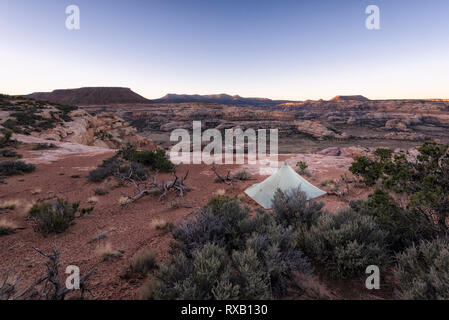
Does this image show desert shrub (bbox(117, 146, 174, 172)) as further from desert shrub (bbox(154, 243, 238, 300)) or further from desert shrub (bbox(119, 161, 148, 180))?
desert shrub (bbox(154, 243, 238, 300))

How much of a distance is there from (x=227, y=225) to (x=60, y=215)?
4.08 m

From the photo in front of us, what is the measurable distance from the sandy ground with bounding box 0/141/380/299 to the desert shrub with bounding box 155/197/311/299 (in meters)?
0.71

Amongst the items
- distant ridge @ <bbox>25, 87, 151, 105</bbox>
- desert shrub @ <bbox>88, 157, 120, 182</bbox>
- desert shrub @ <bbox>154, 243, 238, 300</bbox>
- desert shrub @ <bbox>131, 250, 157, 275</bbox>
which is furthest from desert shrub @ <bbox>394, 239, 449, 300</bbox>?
distant ridge @ <bbox>25, 87, 151, 105</bbox>

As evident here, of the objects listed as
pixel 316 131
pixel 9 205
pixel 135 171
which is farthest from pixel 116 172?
pixel 316 131

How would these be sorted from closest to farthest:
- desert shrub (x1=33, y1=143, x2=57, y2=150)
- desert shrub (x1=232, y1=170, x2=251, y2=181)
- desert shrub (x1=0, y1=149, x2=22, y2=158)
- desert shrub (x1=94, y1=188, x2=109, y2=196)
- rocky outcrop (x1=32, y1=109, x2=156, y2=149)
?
desert shrub (x1=94, y1=188, x2=109, y2=196) → desert shrub (x1=232, y1=170, x2=251, y2=181) → desert shrub (x1=0, y1=149, x2=22, y2=158) → desert shrub (x1=33, y1=143, x2=57, y2=150) → rocky outcrop (x1=32, y1=109, x2=156, y2=149)

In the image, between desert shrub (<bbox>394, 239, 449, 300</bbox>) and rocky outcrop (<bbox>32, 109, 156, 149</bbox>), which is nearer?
desert shrub (<bbox>394, 239, 449, 300</bbox>)

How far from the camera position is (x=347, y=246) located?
274 centimetres

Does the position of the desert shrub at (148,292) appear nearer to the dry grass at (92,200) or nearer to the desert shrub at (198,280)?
the desert shrub at (198,280)

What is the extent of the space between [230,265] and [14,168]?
446 inches

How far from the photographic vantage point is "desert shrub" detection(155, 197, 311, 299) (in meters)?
2.10
